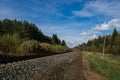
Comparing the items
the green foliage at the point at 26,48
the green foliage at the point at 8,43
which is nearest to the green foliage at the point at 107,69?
the green foliage at the point at 26,48

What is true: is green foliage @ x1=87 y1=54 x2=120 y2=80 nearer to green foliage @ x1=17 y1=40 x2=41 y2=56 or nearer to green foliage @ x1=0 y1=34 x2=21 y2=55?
green foliage @ x1=17 y1=40 x2=41 y2=56

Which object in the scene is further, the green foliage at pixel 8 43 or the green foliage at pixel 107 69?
the green foliage at pixel 8 43

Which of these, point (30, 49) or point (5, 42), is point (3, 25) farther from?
point (5, 42)

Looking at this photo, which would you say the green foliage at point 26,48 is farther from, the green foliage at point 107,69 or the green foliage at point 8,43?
the green foliage at point 107,69

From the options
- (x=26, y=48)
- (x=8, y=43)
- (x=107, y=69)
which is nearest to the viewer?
(x=107, y=69)

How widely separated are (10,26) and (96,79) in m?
76.5

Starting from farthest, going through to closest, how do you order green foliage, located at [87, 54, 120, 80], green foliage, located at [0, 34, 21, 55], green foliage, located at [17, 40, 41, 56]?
A: 1. green foliage, located at [17, 40, 41, 56]
2. green foliage, located at [0, 34, 21, 55]
3. green foliage, located at [87, 54, 120, 80]

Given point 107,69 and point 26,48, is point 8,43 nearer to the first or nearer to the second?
point 26,48

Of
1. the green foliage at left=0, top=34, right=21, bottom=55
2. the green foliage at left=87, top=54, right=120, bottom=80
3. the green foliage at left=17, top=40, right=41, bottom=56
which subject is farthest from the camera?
the green foliage at left=17, top=40, right=41, bottom=56

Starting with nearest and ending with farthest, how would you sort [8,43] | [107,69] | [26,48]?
1. [107,69]
2. [8,43]
3. [26,48]

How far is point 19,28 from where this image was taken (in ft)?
311

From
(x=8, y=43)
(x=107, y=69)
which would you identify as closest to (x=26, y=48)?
(x=8, y=43)

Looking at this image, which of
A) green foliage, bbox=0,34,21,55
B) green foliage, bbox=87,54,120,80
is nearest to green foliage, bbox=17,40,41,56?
green foliage, bbox=0,34,21,55

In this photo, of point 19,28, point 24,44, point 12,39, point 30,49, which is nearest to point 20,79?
point 12,39
